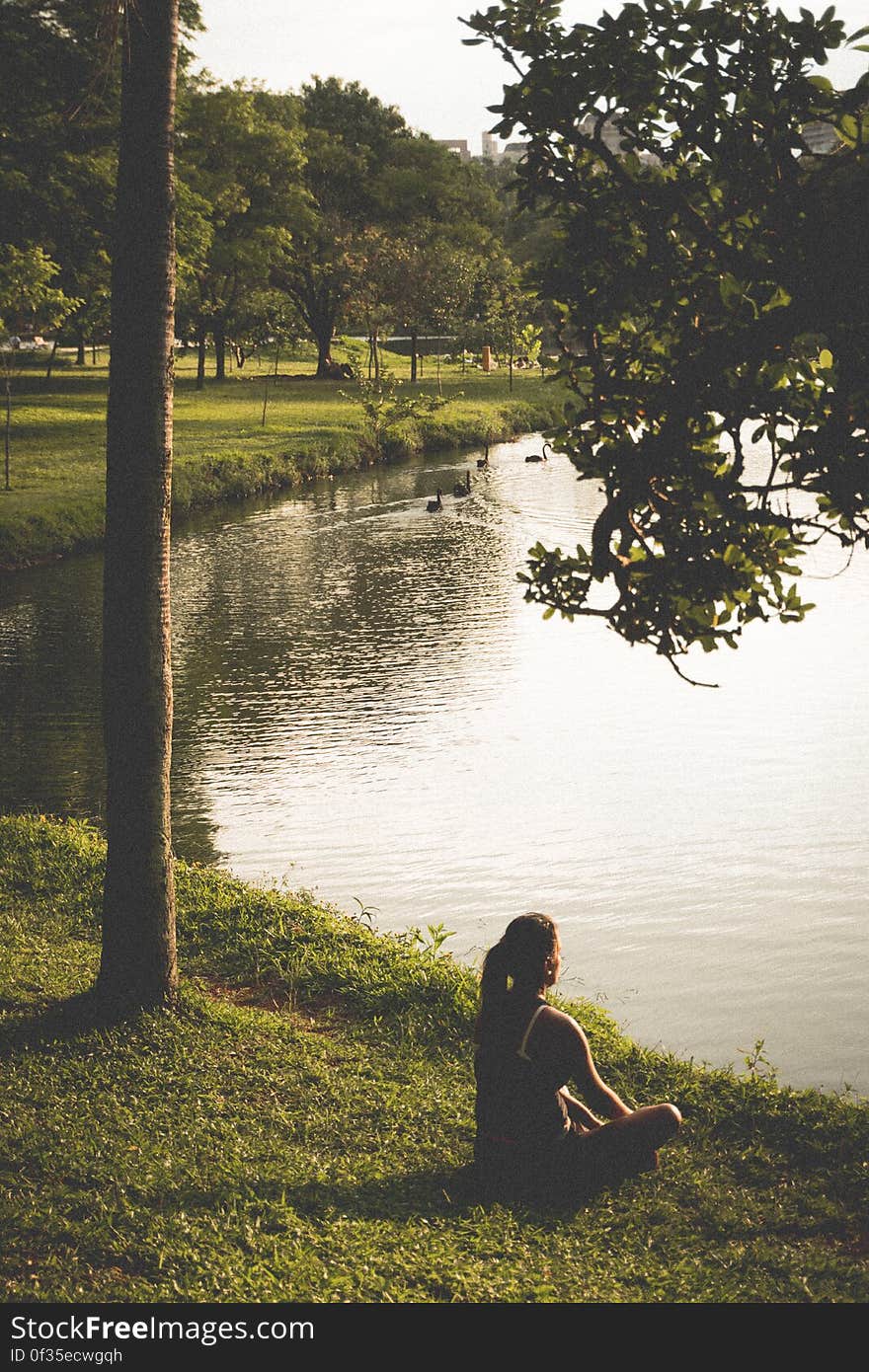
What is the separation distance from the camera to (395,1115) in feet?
23.0

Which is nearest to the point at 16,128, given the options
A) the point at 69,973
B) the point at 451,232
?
the point at 69,973

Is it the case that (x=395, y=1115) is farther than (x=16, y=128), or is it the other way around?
(x=16, y=128)

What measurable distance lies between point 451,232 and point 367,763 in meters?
58.8

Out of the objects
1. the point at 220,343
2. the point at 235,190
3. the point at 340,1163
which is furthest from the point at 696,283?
A: the point at 220,343

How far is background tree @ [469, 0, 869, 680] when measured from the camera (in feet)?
17.4

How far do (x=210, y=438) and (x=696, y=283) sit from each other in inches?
1439

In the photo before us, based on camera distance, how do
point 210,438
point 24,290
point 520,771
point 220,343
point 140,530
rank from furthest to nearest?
1. point 220,343
2. point 210,438
3. point 24,290
4. point 520,771
5. point 140,530

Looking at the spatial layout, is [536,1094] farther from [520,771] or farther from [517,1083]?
[520,771]

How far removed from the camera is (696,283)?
5.57m

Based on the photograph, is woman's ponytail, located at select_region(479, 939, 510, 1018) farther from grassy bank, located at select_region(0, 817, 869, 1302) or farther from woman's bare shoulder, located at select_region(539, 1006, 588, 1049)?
grassy bank, located at select_region(0, 817, 869, 1302)

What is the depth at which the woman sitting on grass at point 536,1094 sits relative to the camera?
584 cm

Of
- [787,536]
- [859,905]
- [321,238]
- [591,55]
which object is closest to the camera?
[591,55]

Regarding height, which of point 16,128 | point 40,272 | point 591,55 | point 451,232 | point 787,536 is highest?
point 451,232

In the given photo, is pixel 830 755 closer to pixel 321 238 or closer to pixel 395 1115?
pixel 395 1115
